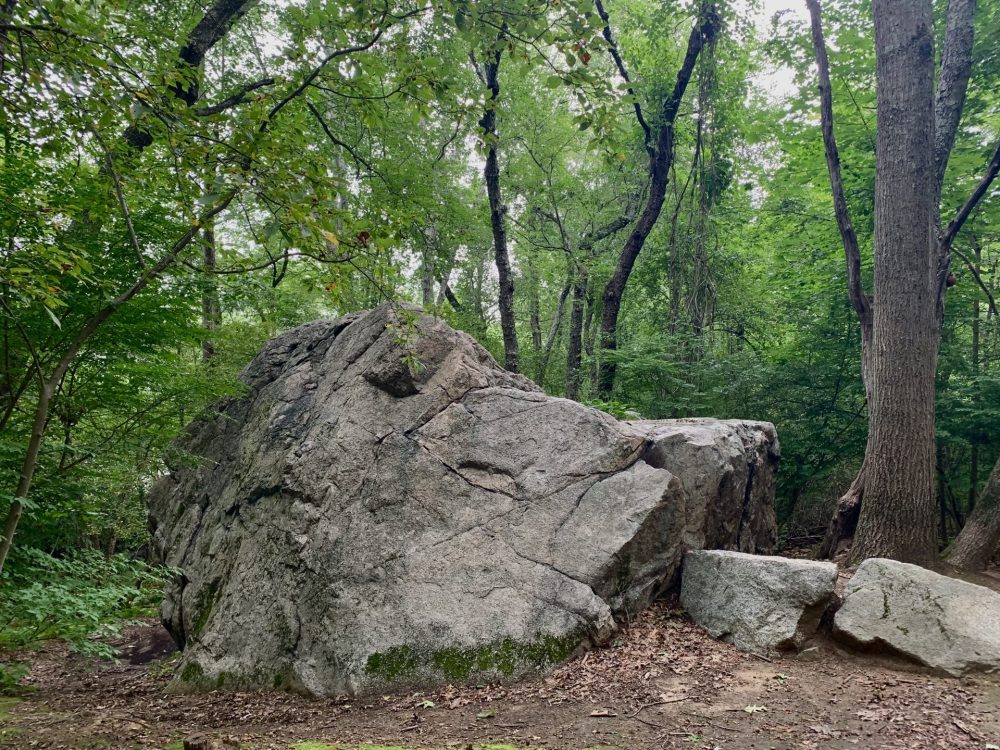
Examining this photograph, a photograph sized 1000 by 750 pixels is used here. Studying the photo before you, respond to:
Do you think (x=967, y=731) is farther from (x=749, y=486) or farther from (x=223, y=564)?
(x=223, y=564)

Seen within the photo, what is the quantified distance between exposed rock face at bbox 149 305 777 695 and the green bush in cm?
134

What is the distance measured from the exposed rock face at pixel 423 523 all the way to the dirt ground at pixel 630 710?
0.83 feet

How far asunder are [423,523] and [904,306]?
574 cm

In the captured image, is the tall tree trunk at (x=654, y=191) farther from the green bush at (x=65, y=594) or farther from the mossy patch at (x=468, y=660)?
the green bush at (x=65, y=594)

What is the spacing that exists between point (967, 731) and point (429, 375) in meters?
5.20

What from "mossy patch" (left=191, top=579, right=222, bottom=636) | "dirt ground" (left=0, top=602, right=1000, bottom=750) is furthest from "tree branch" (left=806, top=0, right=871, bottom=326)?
"mossy patch" (left=191, top=579, right=222, bottom=636)

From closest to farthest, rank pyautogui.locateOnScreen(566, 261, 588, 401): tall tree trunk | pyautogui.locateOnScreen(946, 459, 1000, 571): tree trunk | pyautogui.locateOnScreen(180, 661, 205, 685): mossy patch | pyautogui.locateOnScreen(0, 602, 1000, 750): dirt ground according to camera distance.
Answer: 1. pyautogui.locateOnScreen(0, 602, 1000, 750): dirt ground
2. pyautogui.locateOnScreen(180, 661, 205, 685): mossy patch
3. pyautogui.locateOnScreen(946, 459, 1000, 571): tree trunk
4. pyautogui.locateOnScreen(566, 261, 588, 401): tall tree trunk

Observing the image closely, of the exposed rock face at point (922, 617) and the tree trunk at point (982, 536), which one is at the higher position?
the tree trunk at point (982, 536)

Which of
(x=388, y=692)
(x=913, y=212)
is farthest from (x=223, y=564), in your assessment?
(x=913, y=212)

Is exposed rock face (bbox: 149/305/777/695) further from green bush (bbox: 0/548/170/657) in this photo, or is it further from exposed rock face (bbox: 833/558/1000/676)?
exposed rock face (bbox: 833/558/1000/676)

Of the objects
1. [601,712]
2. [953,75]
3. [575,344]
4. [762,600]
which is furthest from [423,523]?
[575,344]

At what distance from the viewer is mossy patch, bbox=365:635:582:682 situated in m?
4.81

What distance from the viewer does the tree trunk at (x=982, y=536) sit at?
6.68m

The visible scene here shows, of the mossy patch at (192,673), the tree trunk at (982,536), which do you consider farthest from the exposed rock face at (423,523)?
the tree trunk at (982,536)
